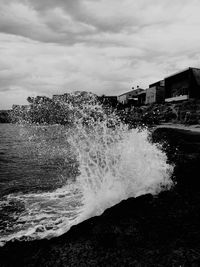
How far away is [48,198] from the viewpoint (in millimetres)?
8938

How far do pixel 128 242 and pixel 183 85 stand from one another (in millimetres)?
38687

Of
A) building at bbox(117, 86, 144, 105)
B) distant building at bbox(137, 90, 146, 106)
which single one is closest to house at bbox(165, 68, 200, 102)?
distant building at bbox(137, 90, 146, 106)

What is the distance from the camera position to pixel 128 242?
12.7 ft

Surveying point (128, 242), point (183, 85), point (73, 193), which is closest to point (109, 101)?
point (183, 85)

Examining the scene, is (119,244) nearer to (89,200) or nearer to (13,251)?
(13,251)

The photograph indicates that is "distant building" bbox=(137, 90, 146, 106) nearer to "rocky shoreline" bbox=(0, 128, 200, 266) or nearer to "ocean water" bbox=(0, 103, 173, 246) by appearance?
"ocean water" bbox=(0, 103, 173, 246)

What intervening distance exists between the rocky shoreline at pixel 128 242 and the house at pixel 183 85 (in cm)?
3348

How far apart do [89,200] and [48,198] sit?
2168 millimetres

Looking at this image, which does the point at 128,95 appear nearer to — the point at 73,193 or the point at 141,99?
the point at 141,99

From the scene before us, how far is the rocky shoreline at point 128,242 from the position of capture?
11.2 feet

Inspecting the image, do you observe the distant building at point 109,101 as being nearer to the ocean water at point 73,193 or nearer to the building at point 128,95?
the building at point 128,95

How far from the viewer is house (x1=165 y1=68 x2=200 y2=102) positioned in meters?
35.3

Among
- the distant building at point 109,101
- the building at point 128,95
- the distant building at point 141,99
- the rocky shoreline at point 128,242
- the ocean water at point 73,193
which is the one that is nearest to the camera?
the rocky shoreline at point 128,242

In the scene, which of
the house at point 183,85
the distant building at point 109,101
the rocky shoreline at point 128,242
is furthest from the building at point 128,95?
the rocky shoreline at point 128,242
